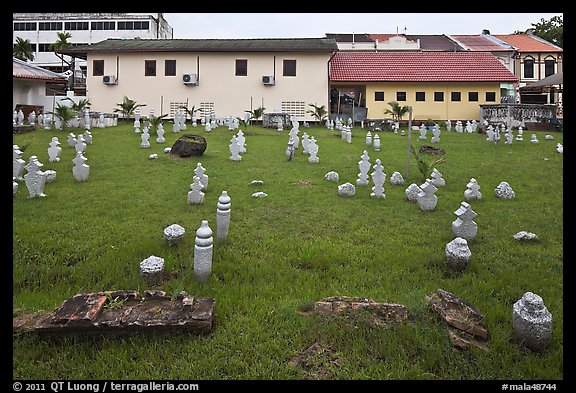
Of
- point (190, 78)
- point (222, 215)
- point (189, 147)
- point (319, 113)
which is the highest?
point (190, 78)

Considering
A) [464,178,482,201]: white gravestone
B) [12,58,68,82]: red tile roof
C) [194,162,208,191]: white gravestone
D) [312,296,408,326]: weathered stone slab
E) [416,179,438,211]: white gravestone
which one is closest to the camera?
[312,296,408,326]: weathered stone slab

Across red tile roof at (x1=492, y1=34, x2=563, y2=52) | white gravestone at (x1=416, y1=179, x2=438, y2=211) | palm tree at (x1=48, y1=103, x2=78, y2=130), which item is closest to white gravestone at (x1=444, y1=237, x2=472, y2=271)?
white gravestone at (x1=416, y1=179, x2=438, y2=211)

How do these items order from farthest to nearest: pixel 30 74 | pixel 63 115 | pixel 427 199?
pixel 30 74 → pixel 63 115 → pixel 427 199

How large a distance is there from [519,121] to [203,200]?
22.2m

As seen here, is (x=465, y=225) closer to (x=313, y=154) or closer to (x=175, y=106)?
(x=313, y=154)

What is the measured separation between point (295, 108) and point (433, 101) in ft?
31.8

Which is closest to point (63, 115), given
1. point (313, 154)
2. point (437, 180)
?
point (313, 154)

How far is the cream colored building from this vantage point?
97.2 feet

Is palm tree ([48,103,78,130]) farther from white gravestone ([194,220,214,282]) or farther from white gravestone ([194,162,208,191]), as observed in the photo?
white gravestone ([194,220,214,282])

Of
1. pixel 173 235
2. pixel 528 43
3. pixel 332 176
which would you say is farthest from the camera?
pixel 528 43

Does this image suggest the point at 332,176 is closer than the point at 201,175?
No

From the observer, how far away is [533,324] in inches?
138

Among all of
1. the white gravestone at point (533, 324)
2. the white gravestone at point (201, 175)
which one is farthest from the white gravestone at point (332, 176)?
the white gravestone at point (533, 324)

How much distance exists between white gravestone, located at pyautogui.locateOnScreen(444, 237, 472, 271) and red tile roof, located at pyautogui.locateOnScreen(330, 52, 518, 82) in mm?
26115
